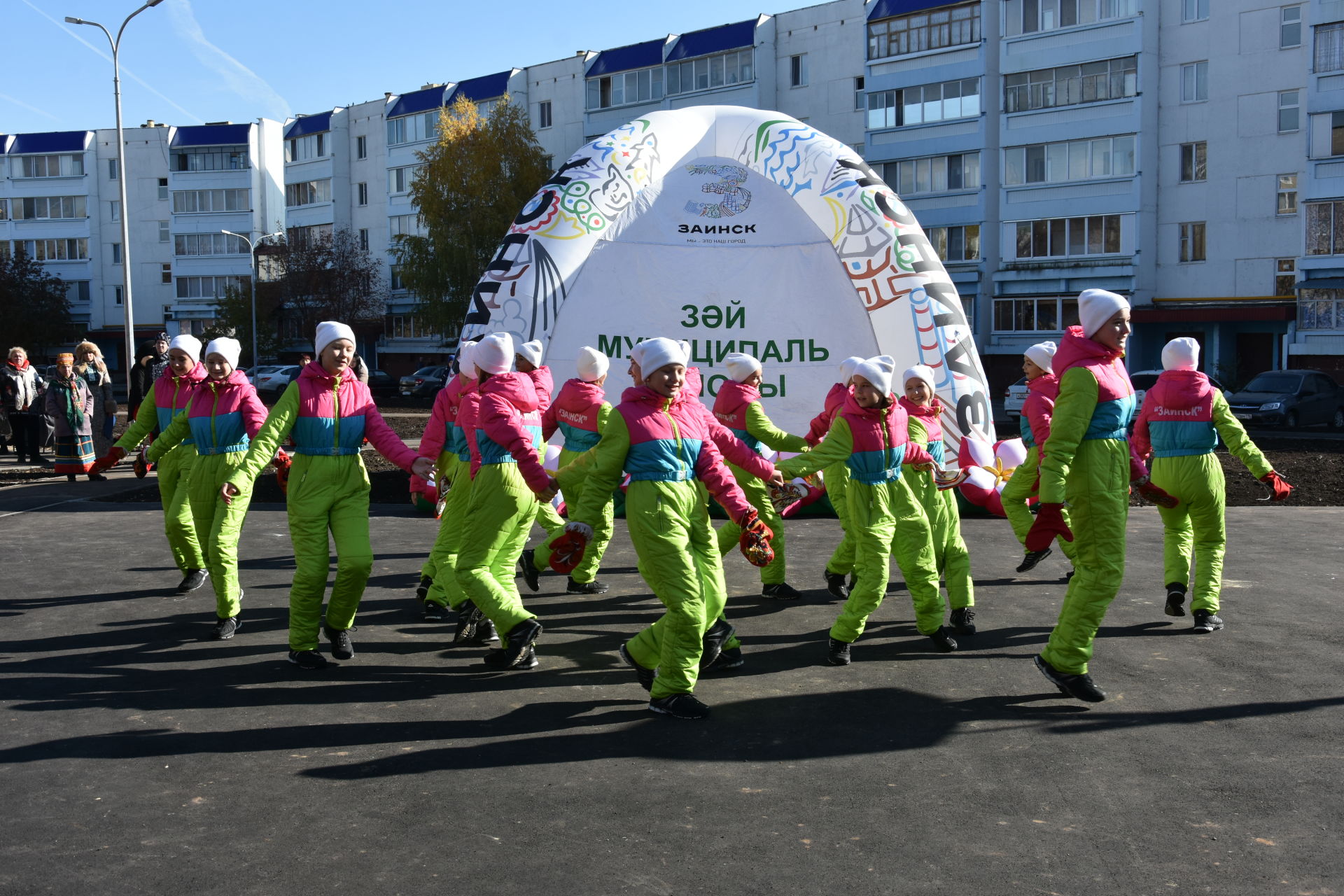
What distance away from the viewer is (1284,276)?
35906mm

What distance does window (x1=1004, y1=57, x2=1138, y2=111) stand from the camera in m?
38.0

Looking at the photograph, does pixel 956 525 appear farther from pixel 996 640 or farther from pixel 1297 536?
pixel 1297 536

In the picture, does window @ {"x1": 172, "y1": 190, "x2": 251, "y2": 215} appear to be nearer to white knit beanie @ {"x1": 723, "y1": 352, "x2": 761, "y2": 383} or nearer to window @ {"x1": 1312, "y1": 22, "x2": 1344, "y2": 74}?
window @ {"x1": 1312, "y1": 22, "x2": 1344, "y2": 74}

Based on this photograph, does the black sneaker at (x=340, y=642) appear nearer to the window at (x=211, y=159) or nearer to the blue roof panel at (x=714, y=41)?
the blue roof panel at (x=714, y=41)

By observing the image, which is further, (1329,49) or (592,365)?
(1329,49)

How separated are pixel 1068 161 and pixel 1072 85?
7.87ft

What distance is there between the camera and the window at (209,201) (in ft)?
216

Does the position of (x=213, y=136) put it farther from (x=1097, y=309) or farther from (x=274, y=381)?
(x=1097, y=309)

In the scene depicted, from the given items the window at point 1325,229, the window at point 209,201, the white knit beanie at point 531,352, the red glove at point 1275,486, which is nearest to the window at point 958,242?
the window at point 1325,229

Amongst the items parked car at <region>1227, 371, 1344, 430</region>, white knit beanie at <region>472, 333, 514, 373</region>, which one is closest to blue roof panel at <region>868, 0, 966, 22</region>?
parked car at <region>1227, 371, 1344, 430</region>

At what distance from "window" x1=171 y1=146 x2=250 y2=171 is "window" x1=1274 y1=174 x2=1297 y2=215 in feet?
168

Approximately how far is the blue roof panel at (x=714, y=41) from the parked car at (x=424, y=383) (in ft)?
52.6

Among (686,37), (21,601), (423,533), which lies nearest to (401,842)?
(21,601)

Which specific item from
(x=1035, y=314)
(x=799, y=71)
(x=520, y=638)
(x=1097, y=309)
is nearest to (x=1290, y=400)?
(x=1035, y=314)
